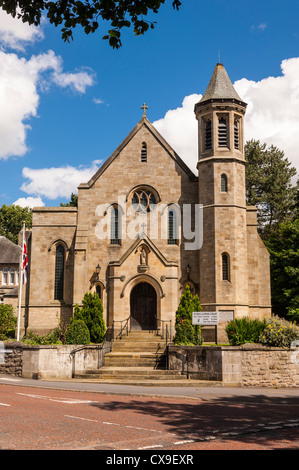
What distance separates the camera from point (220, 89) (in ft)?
103

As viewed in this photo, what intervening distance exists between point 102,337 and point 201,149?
12867 millimetres

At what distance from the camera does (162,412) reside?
40.4 ft

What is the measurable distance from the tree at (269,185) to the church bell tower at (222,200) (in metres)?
22.0

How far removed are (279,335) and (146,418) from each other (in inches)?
413

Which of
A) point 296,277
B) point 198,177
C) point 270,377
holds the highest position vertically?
point 198,177

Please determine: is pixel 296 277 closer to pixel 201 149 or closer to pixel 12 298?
pixel 201 149

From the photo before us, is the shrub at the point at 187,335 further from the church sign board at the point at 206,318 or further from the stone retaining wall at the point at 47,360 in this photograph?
the stone retaining wall at the point at 47,360

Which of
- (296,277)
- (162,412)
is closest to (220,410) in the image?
(162,412)

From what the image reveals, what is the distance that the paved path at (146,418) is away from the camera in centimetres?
841

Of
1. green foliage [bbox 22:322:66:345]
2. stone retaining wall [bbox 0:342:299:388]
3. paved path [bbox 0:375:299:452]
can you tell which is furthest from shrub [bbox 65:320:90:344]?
paved path [bbox 0:375:299:452]

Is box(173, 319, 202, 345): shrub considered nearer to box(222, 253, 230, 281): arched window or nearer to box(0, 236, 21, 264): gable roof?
box(222, 253, 230, 281): arched window

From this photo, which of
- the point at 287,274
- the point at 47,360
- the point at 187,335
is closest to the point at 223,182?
the point at 287,274

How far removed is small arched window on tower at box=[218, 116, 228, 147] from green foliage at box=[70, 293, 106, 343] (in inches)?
476

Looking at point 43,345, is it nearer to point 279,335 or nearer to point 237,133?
point 279,335
